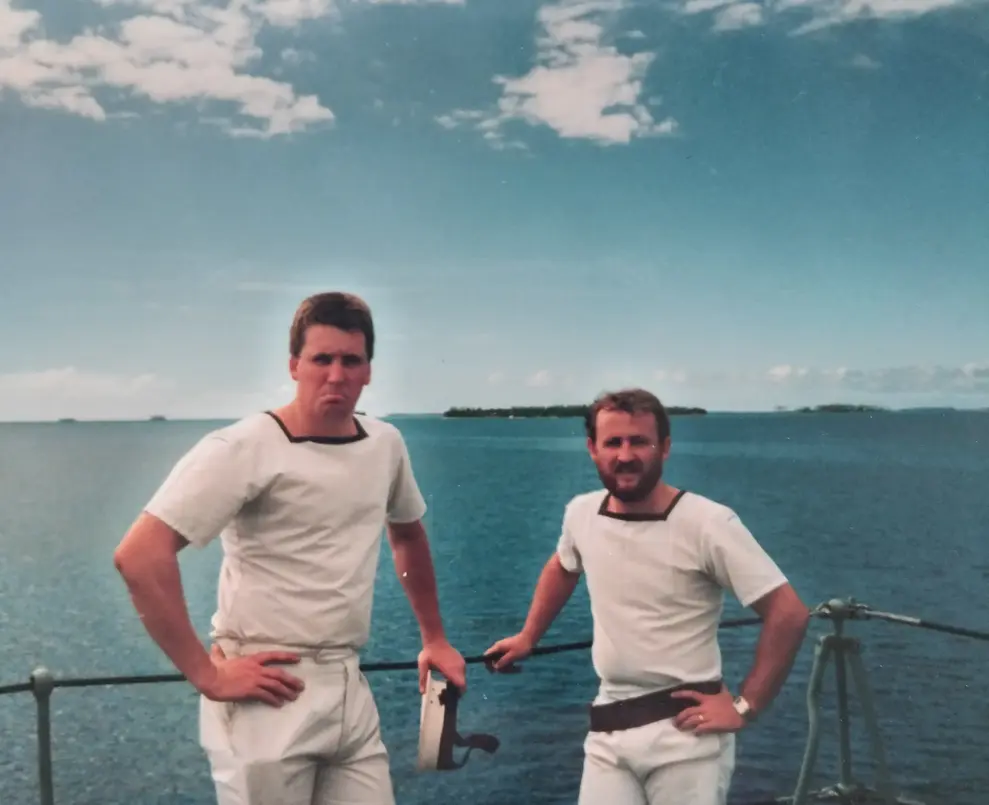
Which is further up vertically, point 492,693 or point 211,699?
point 211,699

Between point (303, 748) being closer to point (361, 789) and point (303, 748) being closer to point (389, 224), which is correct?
point (361, 789)

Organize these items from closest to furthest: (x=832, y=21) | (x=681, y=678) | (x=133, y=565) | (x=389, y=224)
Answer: (x=133, y=565) < (x=681, y=678) < (x=832, y=21) < (x=389, y=224)

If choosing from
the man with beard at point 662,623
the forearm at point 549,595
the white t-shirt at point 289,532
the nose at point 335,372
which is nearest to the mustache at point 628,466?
the man with beard at point 662,623

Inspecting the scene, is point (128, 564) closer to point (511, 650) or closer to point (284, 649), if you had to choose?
point (284, 649)

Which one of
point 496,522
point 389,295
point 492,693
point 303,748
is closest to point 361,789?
point 303,748

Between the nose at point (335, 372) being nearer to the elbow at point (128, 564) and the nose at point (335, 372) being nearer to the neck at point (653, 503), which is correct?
the elbow at point (128, 564)
